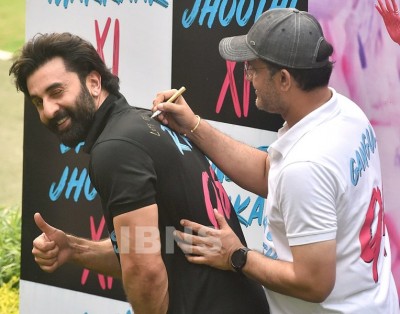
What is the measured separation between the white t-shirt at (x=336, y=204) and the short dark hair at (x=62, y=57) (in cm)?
75

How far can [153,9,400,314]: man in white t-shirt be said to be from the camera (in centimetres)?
328

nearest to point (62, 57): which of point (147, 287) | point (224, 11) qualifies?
point (147, 287)

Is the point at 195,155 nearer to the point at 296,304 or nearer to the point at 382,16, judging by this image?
the point at 296,304

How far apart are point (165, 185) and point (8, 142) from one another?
6.03m

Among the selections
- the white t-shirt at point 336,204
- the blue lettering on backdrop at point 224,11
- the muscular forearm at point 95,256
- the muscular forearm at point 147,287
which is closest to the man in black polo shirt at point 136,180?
the muscular forearm at point 147,287

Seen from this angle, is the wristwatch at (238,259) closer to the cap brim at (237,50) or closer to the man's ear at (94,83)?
the cap brim at (237,50)

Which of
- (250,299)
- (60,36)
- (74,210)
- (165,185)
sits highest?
(60,36)

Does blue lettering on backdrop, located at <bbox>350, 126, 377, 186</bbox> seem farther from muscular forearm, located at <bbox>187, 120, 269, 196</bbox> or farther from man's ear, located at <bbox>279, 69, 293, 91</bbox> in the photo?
muscular forearm, located at <bbox>187, 120, 269, 196</bbox>

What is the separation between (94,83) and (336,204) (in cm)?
106

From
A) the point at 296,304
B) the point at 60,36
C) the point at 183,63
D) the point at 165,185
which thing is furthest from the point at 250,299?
the point at 183,63

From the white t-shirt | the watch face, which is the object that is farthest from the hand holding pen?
the watch face

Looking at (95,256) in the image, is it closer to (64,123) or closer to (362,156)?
(64,123)

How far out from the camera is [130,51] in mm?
5168

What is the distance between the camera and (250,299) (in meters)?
3.67
